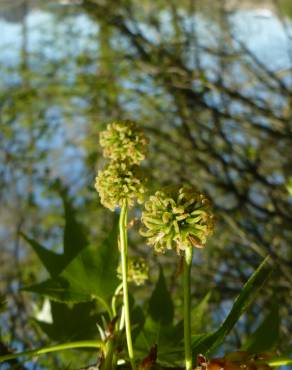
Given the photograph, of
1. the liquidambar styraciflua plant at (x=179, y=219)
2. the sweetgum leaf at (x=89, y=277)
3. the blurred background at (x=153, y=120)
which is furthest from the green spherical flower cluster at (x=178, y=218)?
the blurred background at (x=153, y=120)

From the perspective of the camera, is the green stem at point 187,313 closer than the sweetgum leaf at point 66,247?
Yes

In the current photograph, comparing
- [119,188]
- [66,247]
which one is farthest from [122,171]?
[66,247]

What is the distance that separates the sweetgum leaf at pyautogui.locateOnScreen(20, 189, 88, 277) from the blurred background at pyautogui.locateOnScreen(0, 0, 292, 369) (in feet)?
2.87

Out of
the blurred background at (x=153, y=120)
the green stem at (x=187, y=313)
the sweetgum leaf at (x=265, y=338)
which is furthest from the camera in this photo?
the blurred background at (x=153, y=120)

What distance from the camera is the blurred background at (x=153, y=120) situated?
1.55 meters

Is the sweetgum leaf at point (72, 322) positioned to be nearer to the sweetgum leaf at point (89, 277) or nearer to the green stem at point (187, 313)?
the sweetgum leaf at point (89, 277)

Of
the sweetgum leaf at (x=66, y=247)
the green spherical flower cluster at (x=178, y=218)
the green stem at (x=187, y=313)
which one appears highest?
the green spherical flower cluster at (x=178, y=218)

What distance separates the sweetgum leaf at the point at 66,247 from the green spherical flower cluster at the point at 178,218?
138 mm

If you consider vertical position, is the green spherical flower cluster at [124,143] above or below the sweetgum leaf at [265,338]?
above

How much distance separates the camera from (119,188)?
1.39 feet

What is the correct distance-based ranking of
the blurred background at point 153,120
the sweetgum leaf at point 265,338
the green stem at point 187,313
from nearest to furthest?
the green stem at point 187,313, the sweetgum leaf at point 265,338, the blurred background at point 153,120

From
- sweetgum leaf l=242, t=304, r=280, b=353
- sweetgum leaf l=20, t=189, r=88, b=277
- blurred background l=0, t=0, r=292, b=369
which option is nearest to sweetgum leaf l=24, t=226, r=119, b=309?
sweetgum leaf l=20, t=189, r=88, b=277

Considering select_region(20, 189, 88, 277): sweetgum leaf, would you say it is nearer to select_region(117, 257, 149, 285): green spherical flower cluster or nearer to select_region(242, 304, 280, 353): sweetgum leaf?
select_region(117, 257, 149, 285): green spherical flower cluster

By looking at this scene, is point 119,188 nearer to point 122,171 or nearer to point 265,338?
point 122,171
